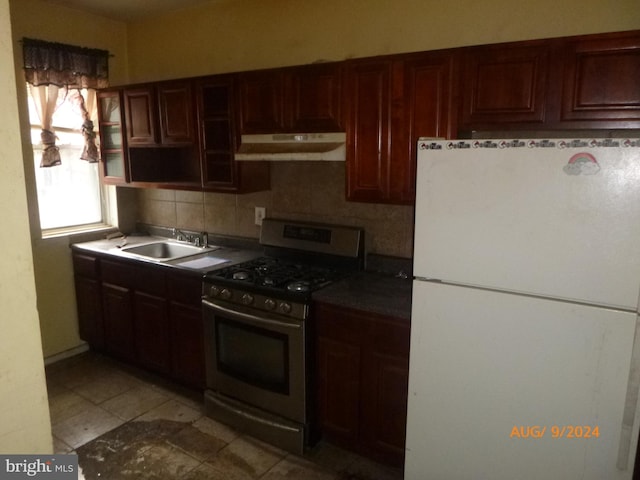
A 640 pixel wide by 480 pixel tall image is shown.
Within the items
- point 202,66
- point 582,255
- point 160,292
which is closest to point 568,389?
point 582,255

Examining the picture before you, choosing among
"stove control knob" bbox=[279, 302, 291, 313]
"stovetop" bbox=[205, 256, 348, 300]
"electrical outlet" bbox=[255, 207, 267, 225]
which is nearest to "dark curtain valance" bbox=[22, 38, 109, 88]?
"electrical outlet" bbox=[255, 207, 267, 225]

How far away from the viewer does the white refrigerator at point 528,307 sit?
1.52 meters

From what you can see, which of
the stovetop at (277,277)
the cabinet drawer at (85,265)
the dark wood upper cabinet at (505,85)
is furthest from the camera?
the cabinet drawer at (85,265)

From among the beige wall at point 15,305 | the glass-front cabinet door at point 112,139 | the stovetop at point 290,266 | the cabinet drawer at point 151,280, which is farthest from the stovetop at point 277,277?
the beige wall at point 15,305

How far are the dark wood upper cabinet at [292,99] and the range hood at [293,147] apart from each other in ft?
0.14

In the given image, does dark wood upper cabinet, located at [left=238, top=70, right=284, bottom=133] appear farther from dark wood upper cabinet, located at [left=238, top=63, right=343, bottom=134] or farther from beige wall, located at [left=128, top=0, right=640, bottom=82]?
beige wall, located at [left=128, top=0, right=640, bottom=82]

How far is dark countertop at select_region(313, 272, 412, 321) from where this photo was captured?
2223mm

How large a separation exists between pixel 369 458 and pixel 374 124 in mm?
1741

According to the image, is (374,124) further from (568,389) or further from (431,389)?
(568,389)

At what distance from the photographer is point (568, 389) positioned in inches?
64.5

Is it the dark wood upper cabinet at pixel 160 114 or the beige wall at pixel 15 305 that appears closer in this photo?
the beige wall at pixel 15 305

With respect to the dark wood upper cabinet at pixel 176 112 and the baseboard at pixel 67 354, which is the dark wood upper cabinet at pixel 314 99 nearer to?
the dark wood upper cabinet at pixel 176 112

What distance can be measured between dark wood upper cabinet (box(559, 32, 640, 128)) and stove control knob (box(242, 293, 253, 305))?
1716 mm

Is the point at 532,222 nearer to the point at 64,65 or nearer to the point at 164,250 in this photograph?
the point at 164,250
